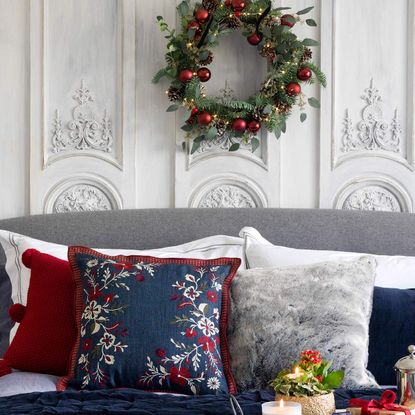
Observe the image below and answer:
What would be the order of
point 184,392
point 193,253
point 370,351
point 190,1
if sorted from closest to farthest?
point 184,392, point 370,351, point 193,253, point 190,1

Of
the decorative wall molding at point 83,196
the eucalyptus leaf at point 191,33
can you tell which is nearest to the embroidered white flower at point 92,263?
the decorative wall molding at point 83,196

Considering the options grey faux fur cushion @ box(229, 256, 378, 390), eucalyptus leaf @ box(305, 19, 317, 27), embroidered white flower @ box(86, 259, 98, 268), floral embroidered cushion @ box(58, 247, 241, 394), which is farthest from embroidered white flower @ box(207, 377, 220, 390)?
eucalyptus leaf @ box(305, 19, 317, 27)

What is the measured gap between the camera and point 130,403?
1948mm

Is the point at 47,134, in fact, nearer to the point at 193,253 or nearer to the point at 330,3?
the point at 193,253

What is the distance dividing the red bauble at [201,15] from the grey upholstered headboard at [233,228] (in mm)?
707

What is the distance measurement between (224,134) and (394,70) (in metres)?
0.71

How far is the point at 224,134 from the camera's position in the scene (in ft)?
10.3

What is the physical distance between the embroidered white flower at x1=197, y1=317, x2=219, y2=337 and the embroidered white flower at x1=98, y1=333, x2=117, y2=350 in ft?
0.78

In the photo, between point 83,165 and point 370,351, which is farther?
point 83,165

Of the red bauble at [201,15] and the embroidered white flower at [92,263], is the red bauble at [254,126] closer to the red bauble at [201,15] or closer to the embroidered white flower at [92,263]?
the red bauble at [201,15]

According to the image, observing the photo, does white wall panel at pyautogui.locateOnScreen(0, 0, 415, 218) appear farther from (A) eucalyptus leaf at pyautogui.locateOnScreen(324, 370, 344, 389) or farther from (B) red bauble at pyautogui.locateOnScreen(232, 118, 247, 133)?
(A) eucalyptus leaf at pyautogui.locateOnScreen(324, 370, 344, 389)

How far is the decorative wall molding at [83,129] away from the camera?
3.12 m

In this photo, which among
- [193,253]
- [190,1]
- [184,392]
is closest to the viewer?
[184,392]

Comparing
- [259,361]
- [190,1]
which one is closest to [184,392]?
[259,361]
